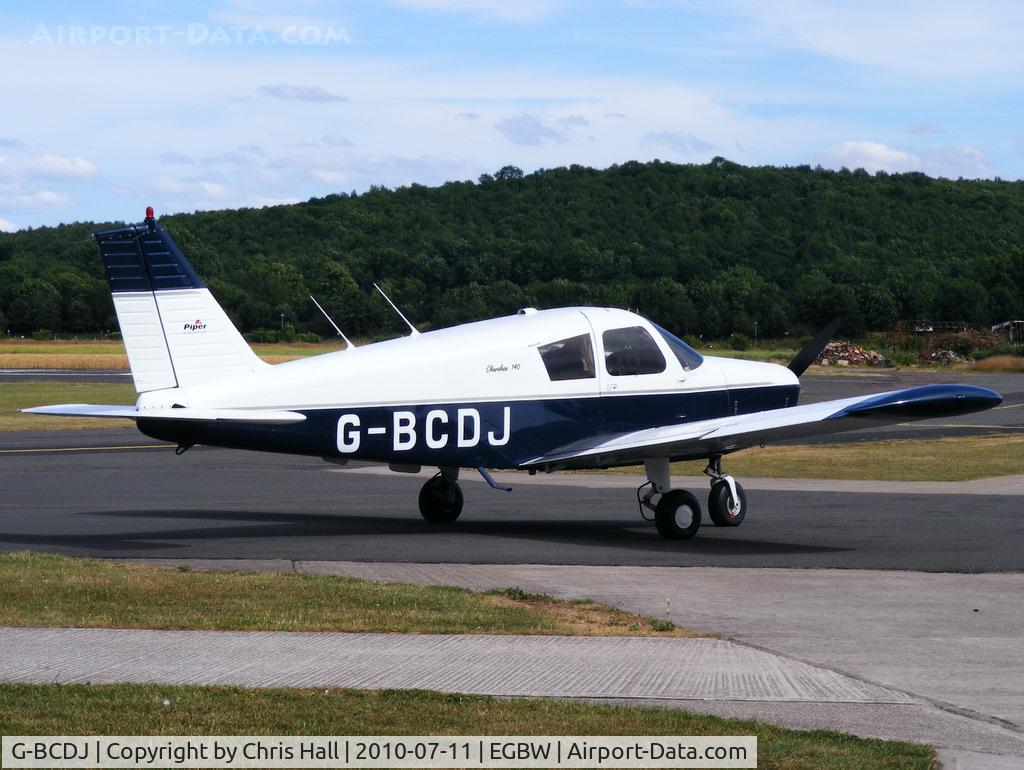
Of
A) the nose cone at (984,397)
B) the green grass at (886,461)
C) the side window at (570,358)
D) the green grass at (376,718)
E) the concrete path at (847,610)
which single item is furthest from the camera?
the green grass at (886,461)

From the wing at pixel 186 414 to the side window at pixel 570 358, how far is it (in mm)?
3032

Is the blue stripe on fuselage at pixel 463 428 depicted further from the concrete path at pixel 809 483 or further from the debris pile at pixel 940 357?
the debris pile at pixel 940 357

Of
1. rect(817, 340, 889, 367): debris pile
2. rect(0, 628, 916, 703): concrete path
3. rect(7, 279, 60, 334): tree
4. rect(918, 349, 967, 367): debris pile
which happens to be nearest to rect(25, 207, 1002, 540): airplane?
rect(0, 628, 916, 703): concrete path

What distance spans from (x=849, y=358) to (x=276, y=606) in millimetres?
75964

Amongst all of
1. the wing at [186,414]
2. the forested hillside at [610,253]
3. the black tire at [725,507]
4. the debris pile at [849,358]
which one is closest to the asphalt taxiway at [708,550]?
the black tire at [725,507]

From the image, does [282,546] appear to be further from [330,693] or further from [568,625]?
[330,693]

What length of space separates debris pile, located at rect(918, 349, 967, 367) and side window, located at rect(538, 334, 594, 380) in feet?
236

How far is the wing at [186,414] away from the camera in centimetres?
1410

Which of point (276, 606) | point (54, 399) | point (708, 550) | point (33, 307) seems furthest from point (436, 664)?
point (33, 307)

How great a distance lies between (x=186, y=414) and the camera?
46.3 ft

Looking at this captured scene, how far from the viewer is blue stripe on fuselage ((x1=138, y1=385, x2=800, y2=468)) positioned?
1474 centimetres

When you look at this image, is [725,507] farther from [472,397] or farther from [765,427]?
A: [472,397]

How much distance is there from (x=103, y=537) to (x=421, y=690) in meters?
8.78

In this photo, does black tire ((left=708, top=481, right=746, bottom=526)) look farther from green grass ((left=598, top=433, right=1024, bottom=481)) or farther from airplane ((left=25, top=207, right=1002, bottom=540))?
green grass ((left=598, top=433, right=1024, bottom=481))
